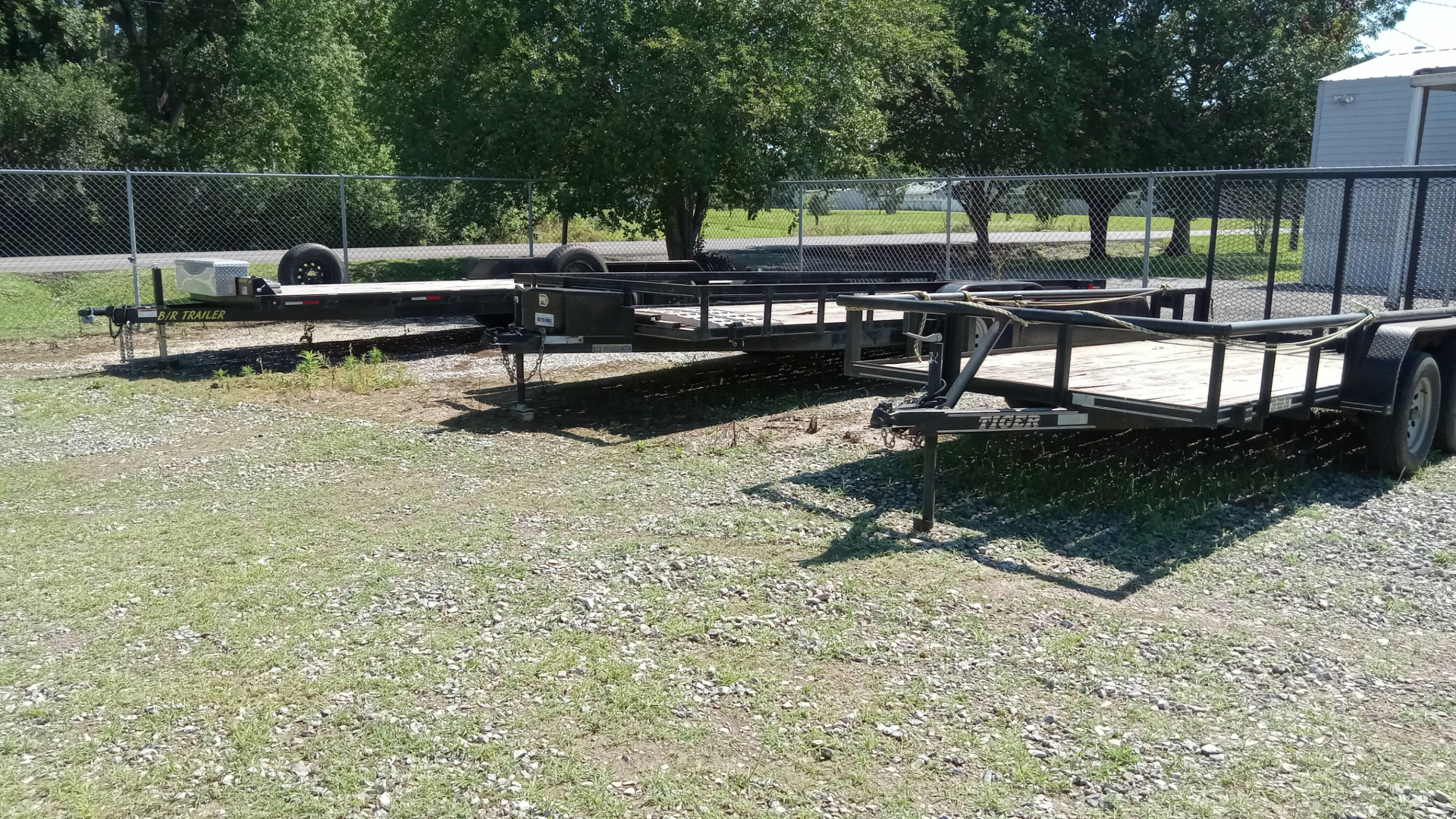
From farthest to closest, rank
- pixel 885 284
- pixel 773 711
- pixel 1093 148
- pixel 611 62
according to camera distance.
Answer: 1. pixel 1093 148
2. pixel 611 62
3. pixel 885 284
4. pixel 773 711

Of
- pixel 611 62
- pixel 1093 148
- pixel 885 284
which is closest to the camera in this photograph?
pixel 885 284

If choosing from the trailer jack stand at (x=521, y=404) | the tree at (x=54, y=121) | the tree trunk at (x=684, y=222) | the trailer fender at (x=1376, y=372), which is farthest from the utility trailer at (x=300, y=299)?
the tree at (x=54, y=121)

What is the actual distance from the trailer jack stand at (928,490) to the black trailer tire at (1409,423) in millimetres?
2908

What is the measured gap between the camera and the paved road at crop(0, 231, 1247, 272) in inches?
749

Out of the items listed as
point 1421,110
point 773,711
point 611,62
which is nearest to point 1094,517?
point 773,711

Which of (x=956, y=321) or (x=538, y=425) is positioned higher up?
(x=956, y=321)

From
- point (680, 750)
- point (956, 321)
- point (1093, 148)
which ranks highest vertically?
point (1093, 148)

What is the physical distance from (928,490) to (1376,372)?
287cm

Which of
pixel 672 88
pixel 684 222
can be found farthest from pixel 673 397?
pixel 684 222

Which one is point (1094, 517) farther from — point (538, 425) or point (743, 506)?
point (538, 425)

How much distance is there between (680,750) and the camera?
366 cm

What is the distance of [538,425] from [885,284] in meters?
3.33

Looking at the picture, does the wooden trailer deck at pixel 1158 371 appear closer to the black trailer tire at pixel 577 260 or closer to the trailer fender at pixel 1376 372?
the trailer fender at pixel 1376 372

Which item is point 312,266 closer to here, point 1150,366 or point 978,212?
point 1150,366
